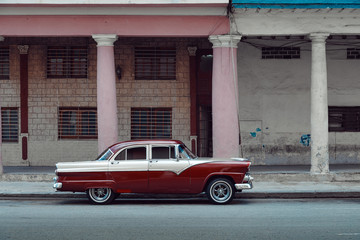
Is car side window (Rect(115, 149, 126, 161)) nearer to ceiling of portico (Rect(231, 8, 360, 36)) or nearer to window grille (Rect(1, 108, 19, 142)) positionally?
ceiling of portico (Rect(231, 8, 360, 36))

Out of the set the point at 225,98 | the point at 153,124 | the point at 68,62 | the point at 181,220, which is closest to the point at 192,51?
the point at 153,124

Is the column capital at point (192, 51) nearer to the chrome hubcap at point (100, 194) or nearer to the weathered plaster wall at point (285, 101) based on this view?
the weathered plaster wall at point (285, 101)

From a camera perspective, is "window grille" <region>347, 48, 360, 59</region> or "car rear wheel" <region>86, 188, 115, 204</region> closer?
"car rear wheel" <region>86, 188, 115, 204</region>

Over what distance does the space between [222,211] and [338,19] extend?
28.2 feet

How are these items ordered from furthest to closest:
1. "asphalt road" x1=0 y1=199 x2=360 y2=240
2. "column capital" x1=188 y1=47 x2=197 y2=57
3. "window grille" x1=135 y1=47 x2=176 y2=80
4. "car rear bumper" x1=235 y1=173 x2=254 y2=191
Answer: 1. "window grille" x1=135 y1=47 x2=176 y2=80
2. "column capital" x1=188 y1=47 x2=197 y2=57
3. "car rear bumper" x1=235 y1=173 x2=254 y2=191
4. "asphalt road" x1=0 y1=199 x2=360 y2=240

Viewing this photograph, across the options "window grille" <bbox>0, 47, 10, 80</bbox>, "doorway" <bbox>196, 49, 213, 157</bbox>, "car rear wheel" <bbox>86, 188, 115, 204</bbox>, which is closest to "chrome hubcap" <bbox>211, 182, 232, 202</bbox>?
"car rear wheel" <bbox>86, 188, 115, 204</bbox>

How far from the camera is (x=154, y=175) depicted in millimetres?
13945

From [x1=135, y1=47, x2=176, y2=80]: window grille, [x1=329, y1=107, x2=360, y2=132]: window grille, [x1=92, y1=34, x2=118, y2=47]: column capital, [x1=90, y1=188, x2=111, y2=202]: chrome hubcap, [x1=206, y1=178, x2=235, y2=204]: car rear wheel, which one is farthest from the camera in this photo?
[x1=329, y1=107, x2=360, y2=132]: window grille

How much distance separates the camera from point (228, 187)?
14.1 meters

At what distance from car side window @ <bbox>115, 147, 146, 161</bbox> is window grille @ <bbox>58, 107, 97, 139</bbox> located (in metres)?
8.61

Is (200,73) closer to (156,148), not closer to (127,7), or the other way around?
(127,7)

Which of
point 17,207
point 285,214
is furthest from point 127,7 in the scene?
point 285,214

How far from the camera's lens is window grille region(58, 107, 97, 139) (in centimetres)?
2261

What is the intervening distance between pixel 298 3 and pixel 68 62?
881cm
